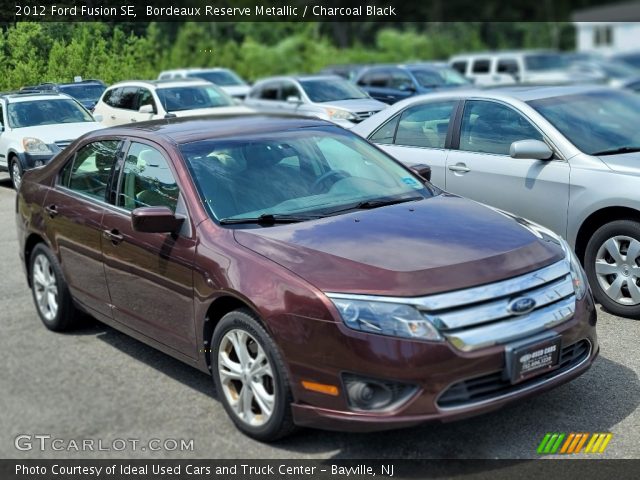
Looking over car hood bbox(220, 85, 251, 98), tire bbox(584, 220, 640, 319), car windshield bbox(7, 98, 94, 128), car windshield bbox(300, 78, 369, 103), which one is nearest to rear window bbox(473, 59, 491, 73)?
car hood bbox(220, 85, 251, 98)

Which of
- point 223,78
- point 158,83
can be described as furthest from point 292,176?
point 223,78

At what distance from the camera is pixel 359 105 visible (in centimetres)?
1384

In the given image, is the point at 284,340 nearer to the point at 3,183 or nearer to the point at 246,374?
the point at 246,374

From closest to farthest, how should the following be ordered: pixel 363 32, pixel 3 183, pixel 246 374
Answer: pixel 246 374
pixel 3 183
pixel 363 32

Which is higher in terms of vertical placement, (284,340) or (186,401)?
(284,340)

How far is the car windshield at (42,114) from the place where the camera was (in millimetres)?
8461

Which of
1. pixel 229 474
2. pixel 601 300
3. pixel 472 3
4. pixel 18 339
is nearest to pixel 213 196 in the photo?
pixel 229 474

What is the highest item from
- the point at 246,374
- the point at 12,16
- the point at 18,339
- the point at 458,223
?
the point at 12,16

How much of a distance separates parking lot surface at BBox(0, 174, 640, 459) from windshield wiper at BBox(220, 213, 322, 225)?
3.42 feet

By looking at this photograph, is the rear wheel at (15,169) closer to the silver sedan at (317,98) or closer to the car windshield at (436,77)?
the silver sedan at (317,98)

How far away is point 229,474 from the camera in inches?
161

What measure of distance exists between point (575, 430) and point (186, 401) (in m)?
2.14

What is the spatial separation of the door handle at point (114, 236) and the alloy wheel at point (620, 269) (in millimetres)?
3430
